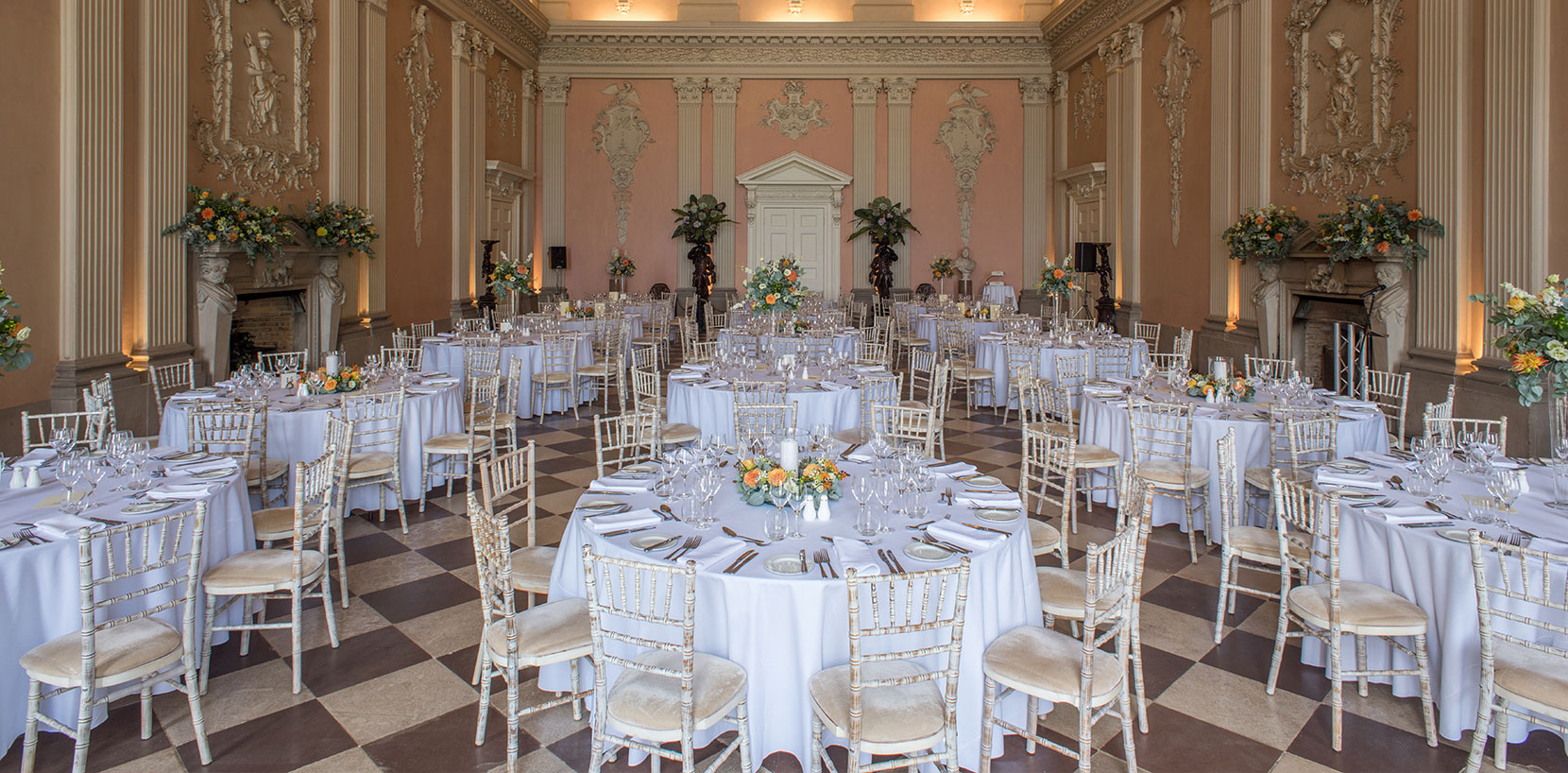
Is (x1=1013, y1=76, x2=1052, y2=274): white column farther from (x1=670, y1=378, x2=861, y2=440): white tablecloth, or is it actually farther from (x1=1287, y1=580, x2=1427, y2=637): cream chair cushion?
(x1=1287, y1=580, x2=1427, y2=637): cream chair cushion

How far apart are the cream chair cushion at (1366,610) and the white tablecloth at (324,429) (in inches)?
209

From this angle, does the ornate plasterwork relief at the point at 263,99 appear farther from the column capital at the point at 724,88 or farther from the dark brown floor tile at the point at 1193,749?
the column capital at the point at 724,88

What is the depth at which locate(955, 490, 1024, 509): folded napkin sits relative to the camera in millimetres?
3543

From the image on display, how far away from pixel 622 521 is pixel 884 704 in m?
1.26

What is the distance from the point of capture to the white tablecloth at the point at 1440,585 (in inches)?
124

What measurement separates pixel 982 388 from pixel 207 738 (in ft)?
27.9

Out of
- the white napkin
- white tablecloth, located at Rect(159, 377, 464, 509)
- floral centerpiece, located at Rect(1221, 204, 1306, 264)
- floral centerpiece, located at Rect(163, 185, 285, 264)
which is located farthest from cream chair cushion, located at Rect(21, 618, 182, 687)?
floral centerpiece, located at Rect(1221, 204, 1306, 264)

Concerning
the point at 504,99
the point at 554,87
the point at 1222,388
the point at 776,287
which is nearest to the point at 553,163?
the point at 554,87

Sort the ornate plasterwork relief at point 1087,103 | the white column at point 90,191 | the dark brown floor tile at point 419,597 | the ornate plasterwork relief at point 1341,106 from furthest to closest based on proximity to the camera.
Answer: the ornate plasterwork relief at point 1087,103
the ornate plasterwork relief at point 1341,106
the white column at point 90,191
the dark brown floor tile at point 419,597

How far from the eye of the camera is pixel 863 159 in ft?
59.2

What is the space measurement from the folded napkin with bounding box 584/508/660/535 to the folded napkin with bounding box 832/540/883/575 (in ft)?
2.45

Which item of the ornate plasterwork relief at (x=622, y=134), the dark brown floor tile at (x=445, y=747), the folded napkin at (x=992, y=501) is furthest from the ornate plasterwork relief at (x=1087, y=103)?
the dark brown floor tile at (x=445, y=747)

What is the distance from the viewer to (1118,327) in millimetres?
14328

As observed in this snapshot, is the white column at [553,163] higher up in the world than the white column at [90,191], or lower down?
higher up
